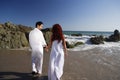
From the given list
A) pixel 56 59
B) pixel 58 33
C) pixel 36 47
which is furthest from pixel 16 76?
pixel 58 33

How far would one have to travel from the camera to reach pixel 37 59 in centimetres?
670

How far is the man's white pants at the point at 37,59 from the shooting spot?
659cm

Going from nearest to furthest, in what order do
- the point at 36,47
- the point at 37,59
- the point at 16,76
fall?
the point at 16,76, the point at 36,47, the point at 37,59

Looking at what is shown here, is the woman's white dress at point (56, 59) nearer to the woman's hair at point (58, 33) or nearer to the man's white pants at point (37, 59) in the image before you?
the woman's hair at point (58, 33)

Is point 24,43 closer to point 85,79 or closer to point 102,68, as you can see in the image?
point 102,68

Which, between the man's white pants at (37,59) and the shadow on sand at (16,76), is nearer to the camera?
the shadow on sand at (16,76)

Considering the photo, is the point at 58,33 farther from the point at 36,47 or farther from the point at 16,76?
the point at 16,76

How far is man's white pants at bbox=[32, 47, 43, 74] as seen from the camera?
6.59m

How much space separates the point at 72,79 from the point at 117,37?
18529 millimetres

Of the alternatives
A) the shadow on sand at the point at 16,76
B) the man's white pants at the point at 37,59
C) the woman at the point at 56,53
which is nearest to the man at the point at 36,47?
the man's white pants at the point at 37,59

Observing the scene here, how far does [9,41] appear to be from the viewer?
48.6 feet

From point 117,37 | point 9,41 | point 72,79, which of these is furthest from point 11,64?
point 117,37

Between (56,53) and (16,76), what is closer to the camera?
(56,53)

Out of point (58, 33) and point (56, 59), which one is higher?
point (58, 33)
